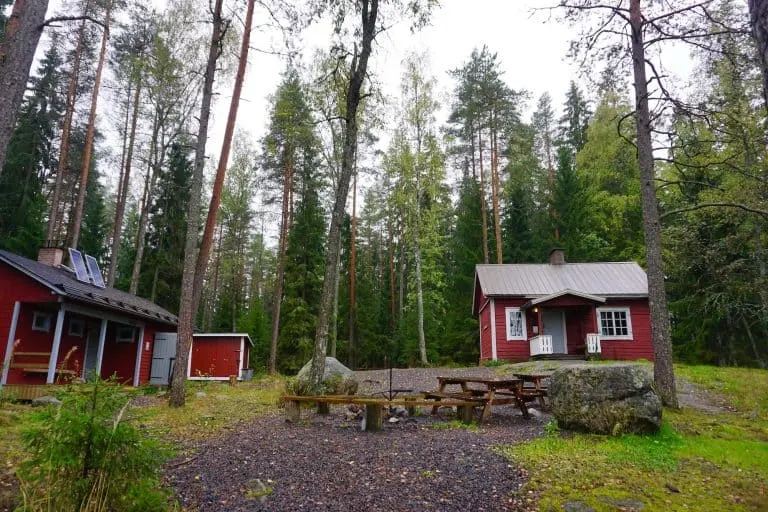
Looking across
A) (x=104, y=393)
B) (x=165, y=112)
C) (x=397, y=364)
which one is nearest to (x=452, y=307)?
(x=397, y=364)

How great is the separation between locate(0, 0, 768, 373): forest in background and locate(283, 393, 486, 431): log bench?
9.26 metres

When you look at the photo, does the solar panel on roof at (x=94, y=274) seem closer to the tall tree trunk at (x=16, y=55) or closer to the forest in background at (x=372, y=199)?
the forest in background at (x=372, y=199)

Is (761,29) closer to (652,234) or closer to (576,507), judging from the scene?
(576,507)

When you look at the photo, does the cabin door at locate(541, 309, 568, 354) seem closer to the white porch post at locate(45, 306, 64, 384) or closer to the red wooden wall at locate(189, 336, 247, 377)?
the red wooden wall at locate(189, 336, 247, 377)

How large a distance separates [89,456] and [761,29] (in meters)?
5.43

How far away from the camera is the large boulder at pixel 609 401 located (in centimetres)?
578

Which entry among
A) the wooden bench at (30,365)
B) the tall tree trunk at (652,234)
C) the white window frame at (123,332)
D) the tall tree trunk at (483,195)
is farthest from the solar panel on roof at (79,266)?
the tall tree trunk at (483,195)

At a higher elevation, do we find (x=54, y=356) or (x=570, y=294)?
(x=570, y=294)

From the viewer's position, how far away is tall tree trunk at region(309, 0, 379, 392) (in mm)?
7789

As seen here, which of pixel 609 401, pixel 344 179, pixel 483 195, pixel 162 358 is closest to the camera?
pixel 609 401

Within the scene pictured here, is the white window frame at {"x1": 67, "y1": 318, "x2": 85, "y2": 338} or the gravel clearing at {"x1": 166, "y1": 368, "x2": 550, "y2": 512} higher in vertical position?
the white window frame at {"x1": 67, "y1": 318, "x2": 85, "y2": 338}

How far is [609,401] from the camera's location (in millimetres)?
5957

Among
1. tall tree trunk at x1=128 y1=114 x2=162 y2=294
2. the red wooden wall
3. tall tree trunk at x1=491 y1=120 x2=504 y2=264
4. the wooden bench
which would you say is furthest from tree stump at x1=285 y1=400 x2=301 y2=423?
tall tree trunk at x1=491 y1=120 x2=504 y2=264

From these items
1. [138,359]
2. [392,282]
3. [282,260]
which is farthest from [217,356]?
[392,282]
